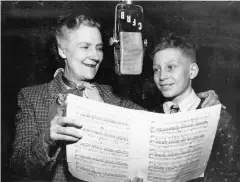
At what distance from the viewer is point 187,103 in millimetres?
1040

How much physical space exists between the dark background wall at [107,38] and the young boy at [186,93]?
34 mm

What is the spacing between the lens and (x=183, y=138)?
0.89 m

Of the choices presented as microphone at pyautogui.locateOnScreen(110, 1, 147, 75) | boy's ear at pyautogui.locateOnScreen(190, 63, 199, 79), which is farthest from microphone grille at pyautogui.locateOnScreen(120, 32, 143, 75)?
boy's ear at pyautogui.locateOnScreen(190, 63, 199, 79)

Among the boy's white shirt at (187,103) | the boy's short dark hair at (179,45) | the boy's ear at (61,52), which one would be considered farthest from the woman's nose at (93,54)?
the boy's white shirt at (187,103)

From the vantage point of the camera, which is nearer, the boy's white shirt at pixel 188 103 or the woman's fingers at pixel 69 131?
the woman's fingers at pixel 69 131

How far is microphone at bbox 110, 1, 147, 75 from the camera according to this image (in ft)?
3.25

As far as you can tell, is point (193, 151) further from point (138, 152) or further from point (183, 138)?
point (138, 152)

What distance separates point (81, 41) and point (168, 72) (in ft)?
1.14

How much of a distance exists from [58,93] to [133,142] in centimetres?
35

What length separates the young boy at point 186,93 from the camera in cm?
103

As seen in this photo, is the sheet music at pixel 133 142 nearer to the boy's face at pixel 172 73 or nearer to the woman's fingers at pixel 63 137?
the woman's fingers at pixel 63 137

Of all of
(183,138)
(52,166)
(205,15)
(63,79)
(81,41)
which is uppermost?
(205,15)

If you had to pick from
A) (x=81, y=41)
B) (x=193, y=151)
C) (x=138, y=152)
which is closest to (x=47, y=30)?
(x=81, y=41)

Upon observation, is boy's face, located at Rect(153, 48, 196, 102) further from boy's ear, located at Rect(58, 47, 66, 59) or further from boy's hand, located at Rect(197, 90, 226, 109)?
boy's ear, located at Rect(58, 47, 66, 59)
